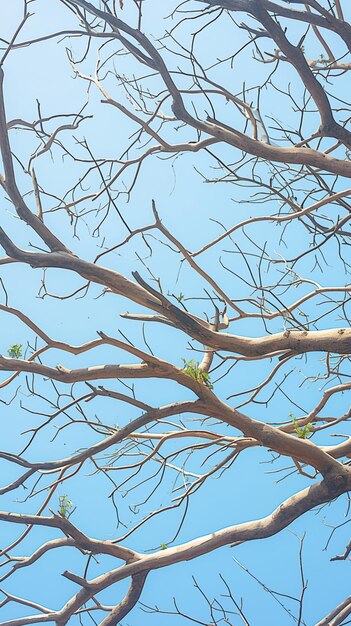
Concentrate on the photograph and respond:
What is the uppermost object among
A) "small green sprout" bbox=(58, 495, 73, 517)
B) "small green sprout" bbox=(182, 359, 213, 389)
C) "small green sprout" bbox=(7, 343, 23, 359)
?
"small green sprout" bbox=(7, 343, 23, 359)

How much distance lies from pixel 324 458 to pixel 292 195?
1317mm

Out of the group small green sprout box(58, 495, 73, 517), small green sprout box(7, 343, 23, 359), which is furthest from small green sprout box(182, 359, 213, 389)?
small green sprout box(58, 495, 73, 517)

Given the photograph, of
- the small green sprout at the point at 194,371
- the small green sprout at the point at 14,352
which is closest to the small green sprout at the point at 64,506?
the small green sprout at the point at 14,352

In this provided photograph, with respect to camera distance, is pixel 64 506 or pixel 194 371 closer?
pixel 194 371

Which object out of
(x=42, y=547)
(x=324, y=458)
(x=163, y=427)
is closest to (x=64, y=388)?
(x=163, y=427)

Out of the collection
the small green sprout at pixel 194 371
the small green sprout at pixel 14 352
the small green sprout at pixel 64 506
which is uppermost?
the small green sprout at pixel 14 352

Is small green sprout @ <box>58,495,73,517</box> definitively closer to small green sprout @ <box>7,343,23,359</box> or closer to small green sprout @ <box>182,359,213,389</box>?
small green sprout @ <box>7,343,23,359</box>

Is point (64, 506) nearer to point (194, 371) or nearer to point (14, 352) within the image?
point (14, 352)

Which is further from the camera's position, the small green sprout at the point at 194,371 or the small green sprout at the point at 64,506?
the small green sprout at the point at 64,506

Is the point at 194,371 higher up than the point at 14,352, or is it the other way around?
the point at 14,352

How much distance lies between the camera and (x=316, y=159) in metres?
2.78

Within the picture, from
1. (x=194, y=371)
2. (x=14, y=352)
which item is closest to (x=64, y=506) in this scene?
(x=14, y=352)

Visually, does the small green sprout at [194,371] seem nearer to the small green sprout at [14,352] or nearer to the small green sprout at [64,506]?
the small green sprout at [14,352]

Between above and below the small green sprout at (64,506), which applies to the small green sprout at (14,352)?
above
